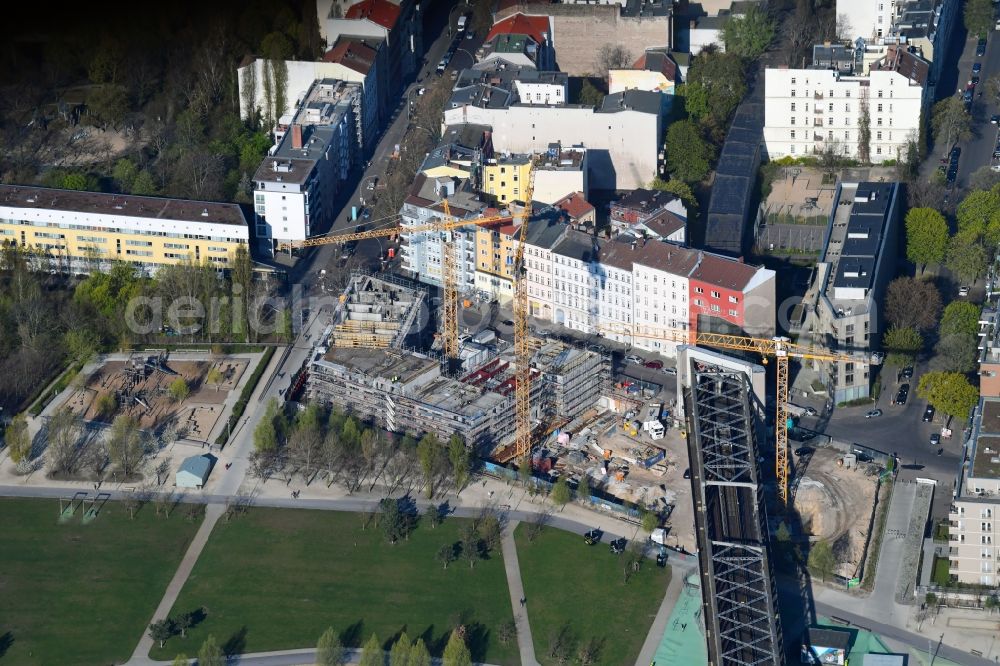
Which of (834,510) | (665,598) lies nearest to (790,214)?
(834,510)

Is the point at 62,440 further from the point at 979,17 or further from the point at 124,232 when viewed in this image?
the point at 979,17

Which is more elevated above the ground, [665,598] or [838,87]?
[838,87]

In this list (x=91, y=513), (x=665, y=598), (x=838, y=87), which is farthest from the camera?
(x=838, y=87)

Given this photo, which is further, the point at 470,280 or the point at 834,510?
the point at 470,280

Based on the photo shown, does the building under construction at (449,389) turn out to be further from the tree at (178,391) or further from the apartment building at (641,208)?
the apartment building at (641,208)

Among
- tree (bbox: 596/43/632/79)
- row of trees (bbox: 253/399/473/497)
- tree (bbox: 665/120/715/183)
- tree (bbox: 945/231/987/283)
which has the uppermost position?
tree (bbox: 596/43/632/79)

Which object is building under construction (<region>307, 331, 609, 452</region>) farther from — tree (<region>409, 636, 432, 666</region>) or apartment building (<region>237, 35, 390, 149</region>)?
apartment building (<region>237, 35, 390, 149</region>)

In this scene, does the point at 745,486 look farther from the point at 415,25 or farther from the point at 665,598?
the point at 415,25

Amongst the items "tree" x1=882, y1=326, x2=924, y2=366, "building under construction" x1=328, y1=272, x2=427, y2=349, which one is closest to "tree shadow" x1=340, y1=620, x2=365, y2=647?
"building under construction" x1=328, y1=272, x2=427, y2=349
